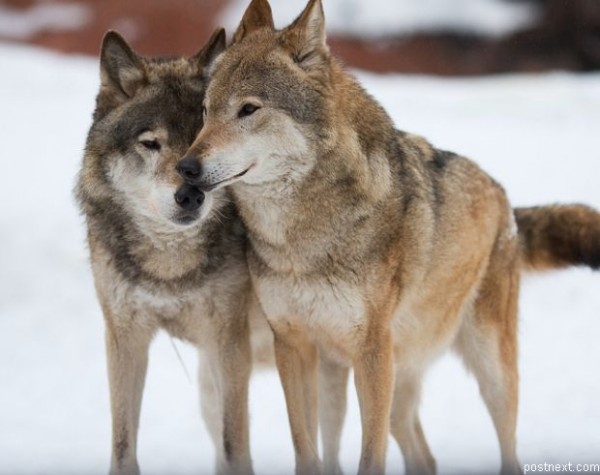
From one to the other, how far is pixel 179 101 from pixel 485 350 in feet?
7.22

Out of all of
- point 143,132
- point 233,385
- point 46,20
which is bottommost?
point 233,385

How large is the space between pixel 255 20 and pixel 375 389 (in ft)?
6.12

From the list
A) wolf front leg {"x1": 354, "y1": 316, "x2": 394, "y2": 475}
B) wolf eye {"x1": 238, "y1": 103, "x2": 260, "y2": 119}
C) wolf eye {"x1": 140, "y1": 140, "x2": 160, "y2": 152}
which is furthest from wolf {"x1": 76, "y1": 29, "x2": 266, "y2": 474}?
wolf front leg {"x1": 354, "y1": 316, "x2": 394, "y2": 475}

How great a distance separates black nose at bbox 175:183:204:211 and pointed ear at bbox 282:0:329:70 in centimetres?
76

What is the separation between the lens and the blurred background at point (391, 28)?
17531 mm

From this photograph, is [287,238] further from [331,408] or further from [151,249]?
[331,408]

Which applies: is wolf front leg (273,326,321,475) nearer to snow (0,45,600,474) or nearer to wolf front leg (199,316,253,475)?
wolf front leg (199,316,253,475)

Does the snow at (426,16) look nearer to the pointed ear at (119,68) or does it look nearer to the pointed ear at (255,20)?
the pointed ear at (119,68)

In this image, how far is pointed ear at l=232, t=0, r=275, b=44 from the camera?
487 cm

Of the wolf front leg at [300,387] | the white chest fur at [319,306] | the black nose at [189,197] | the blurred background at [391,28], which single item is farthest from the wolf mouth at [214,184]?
the blurred background at [391,28]

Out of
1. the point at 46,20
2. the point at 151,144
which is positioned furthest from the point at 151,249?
the point at 46,20

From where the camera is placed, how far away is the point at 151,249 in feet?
16.4

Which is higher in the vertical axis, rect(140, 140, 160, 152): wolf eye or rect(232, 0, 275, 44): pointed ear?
rect(232, 0, 275, 44): pointed ear

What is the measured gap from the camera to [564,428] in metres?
6.73
